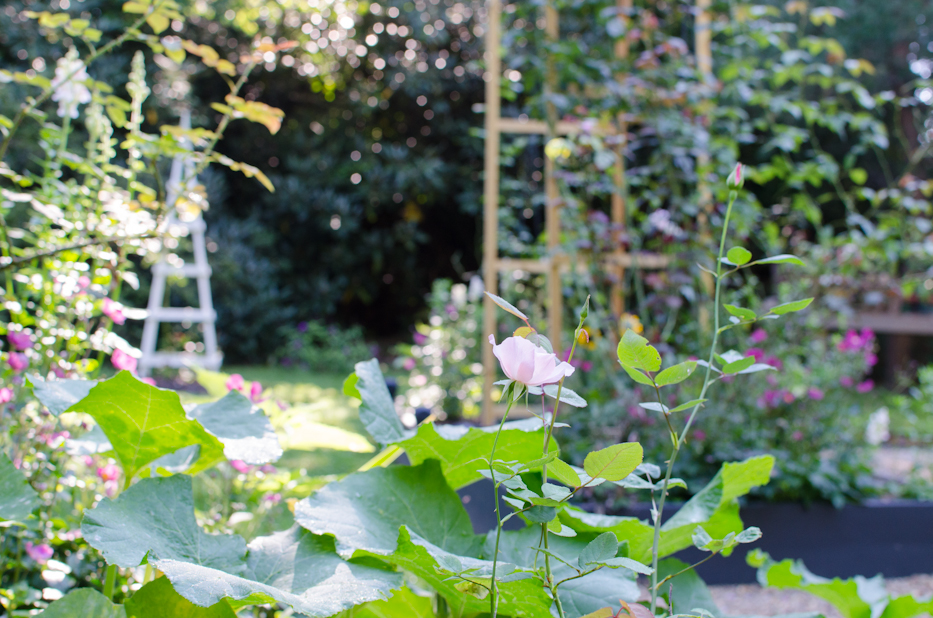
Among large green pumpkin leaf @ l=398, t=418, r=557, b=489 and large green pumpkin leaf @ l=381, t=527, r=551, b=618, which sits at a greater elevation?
large green pumpkin leaf @ l=398, t=418, r=557, b=489

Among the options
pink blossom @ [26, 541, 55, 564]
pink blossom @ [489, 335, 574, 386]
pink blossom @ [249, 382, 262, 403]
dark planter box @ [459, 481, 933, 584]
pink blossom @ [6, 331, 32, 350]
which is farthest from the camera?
dark planter box @ [459, 481, 933, 584]

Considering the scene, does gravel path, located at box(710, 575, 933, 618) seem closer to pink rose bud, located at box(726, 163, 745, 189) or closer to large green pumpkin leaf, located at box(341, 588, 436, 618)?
large green pumpkin leaf, located at box(341, 588, 436, 618)

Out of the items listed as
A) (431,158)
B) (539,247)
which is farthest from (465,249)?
(539,247)

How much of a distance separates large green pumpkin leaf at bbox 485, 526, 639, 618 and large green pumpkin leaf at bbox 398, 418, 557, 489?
0.29 ft

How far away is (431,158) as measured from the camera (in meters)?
6.39

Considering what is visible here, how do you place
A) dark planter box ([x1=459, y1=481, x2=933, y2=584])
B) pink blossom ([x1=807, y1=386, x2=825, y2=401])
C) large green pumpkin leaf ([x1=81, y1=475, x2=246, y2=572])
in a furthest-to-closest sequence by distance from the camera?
1. pink blossom ([x1=807, y1=386, x2=825, y2=401])
2. dark planter box ([x1=459, y1=481, x2=933, y2=584])
3. large green pumpkin leaf ([x1=81, y1=475, x2=246, y2=572])

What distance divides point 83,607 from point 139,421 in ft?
0.61

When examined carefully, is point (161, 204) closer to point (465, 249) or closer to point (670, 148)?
point (670, 148)

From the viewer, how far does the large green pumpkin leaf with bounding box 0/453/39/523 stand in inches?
24.3

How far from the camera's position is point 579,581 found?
62 centimetres

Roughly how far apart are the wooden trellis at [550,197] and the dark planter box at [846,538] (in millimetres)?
989

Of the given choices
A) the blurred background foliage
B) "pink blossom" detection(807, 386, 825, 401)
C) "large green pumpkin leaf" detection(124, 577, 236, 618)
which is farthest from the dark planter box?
the blurred background foliage

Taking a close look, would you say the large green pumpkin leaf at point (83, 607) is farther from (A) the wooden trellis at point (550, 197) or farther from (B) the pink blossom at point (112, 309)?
(A) the wooden trellis at point (550, 197)

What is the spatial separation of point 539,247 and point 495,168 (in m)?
0.46
